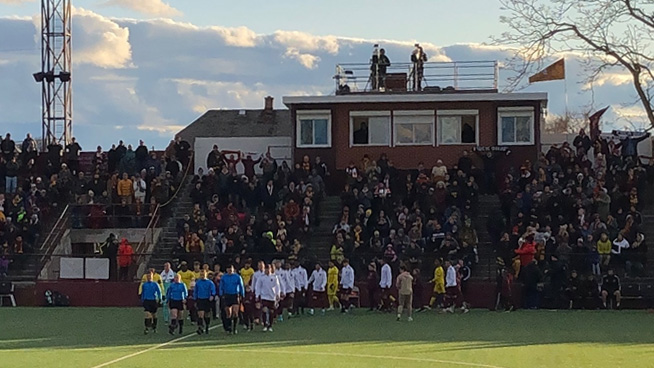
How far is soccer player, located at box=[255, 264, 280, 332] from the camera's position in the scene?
2517 cm

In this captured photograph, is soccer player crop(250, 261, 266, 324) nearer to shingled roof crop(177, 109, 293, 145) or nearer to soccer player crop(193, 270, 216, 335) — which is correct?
soccer player crop(193, 270, 216, 335)

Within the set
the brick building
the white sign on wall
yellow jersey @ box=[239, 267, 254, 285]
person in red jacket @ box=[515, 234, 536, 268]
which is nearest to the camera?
yellow jersey @ box=[239, 267, 254, 285]

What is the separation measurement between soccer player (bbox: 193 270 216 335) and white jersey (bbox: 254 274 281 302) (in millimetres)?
1116

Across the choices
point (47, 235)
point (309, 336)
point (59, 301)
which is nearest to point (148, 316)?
point (309, 336)

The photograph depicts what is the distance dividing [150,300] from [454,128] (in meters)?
20.3

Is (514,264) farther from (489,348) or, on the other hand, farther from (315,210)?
(489,348)

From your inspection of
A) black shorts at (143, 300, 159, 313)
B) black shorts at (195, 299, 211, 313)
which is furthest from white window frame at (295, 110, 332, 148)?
black shorts at (143, 300, 159, 313)

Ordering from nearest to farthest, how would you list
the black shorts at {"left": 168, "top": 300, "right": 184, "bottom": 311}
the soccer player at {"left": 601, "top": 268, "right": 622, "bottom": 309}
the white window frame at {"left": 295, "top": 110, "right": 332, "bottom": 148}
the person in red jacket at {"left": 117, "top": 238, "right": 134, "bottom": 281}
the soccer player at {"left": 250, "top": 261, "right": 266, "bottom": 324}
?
1. the black shorts at {"left": 168, "top": 300, "right": 184, "bottom": 311}
2. the soccer player at {"left": 250, "top": 261, "right": 266, "bottom": 324}
3. the soccer player at {"left": 601, "top": 268, "right": 622, "bottom": 309}
4. the person in red jacket at {"left": 117, "top": 238, "right": 134, "bottom": 281}
5. the white window frame at {"left": 295, "top": 110, "right": 332, "bottom": 148}

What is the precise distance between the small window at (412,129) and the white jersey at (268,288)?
56.4 ft

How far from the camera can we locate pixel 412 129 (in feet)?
138

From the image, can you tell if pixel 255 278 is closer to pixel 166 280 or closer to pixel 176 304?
pixel 176 304

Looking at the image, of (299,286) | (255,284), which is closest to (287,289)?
(299,286)

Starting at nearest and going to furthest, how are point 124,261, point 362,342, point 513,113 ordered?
point 362,342 < point 124,261 < point 513,113

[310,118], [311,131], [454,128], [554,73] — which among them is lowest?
[311,131]
